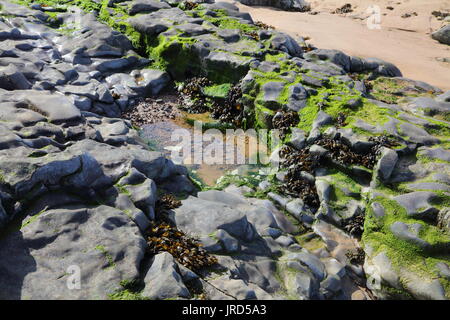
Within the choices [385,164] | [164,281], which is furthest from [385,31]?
[164,281]

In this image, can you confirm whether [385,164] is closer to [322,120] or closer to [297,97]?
[322,120]

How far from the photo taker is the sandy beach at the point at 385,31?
44.5 feet

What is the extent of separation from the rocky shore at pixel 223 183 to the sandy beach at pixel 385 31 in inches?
75.1

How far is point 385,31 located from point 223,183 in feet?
39.9

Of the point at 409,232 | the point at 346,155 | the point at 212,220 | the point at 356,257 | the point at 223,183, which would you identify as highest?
the point at 346,155

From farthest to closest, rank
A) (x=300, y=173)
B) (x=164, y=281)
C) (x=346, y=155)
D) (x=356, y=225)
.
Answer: (x=300, y=173) → (x=346, y=155) → (x=356, y=225) → (x=164, y=281)

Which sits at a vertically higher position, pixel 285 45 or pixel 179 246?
pixel 285 45

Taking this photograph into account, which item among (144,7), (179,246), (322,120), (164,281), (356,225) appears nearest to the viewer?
(164,281)

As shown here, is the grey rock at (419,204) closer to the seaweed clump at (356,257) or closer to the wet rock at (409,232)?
the wet rock at (409,232)

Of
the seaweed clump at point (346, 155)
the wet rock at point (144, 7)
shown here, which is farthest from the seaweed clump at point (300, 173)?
the wet rock at point (144, 7)

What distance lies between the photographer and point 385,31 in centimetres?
1669

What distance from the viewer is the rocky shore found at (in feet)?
16.2

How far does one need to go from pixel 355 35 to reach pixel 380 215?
11.0 m

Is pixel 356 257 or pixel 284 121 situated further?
pixel 284 121
